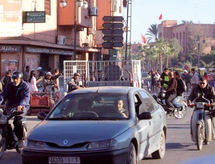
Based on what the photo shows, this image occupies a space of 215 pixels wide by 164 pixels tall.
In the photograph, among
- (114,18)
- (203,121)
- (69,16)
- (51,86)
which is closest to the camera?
(203,121)

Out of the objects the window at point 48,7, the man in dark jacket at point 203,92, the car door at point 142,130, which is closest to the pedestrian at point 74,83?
the man in dark jacket at point 203,92

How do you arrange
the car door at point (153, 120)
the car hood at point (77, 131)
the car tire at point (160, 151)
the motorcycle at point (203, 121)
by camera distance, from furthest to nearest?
the motorcycle at point (203, 121) → the car tire at point (160, 151) → the car door at point (153, 120) → the car hood at point (77, 131)

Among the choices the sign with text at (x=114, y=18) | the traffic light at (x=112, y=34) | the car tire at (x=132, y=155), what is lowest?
the car tire at (x=132, y=155)

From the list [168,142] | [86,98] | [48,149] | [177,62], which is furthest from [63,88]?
[177,62]

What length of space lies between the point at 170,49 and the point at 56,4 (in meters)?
69.2

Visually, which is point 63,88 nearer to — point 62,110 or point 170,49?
point 62,110

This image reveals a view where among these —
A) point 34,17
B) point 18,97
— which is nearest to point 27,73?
point 34,17

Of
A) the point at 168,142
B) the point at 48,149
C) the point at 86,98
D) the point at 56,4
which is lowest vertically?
the point at 168,142

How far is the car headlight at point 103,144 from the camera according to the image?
6.94m

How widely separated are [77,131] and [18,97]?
296cm

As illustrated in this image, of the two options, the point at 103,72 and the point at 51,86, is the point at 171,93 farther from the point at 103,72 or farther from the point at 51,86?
the point at 51,86

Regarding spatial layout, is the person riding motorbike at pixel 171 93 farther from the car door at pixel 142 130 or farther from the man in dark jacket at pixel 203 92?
the car door at pixel 142 130

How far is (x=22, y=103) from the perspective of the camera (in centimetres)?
961

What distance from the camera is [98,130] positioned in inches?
285
